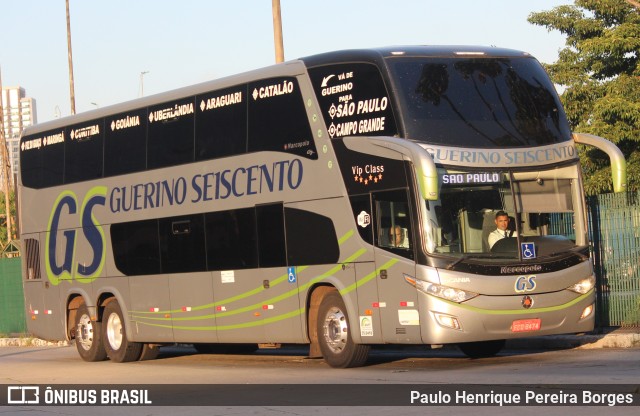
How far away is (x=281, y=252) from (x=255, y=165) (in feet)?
4.60

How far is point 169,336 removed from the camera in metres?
21.4

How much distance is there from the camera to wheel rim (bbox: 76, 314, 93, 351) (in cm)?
2350

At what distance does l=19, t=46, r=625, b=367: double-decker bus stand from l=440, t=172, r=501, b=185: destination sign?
2cm

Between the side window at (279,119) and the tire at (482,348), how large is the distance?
3759 millimetres

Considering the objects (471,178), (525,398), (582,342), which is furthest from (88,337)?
(525,398)

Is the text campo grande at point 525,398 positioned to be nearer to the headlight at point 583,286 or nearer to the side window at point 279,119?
the headlight at point 583,286

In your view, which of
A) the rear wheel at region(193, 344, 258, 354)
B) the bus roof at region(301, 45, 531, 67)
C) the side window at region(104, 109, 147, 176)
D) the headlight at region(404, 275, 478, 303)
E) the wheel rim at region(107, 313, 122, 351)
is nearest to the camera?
the headlight at region(404, 275, 478, 303)

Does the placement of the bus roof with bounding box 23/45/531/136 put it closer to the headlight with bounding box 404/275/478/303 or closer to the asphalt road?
the headlight with bounding box 404/275/478/303

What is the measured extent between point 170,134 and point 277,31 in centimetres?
581

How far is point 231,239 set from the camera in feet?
64.2

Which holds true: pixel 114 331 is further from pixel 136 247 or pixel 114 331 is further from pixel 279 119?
pixel 279 119

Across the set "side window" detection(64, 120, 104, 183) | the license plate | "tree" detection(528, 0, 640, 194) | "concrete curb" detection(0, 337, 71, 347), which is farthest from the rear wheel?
"tree" detection(528, 0, 640, 194)

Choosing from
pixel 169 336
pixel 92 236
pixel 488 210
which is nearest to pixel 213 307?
pixel 169 336

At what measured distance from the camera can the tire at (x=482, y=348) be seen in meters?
18.5
